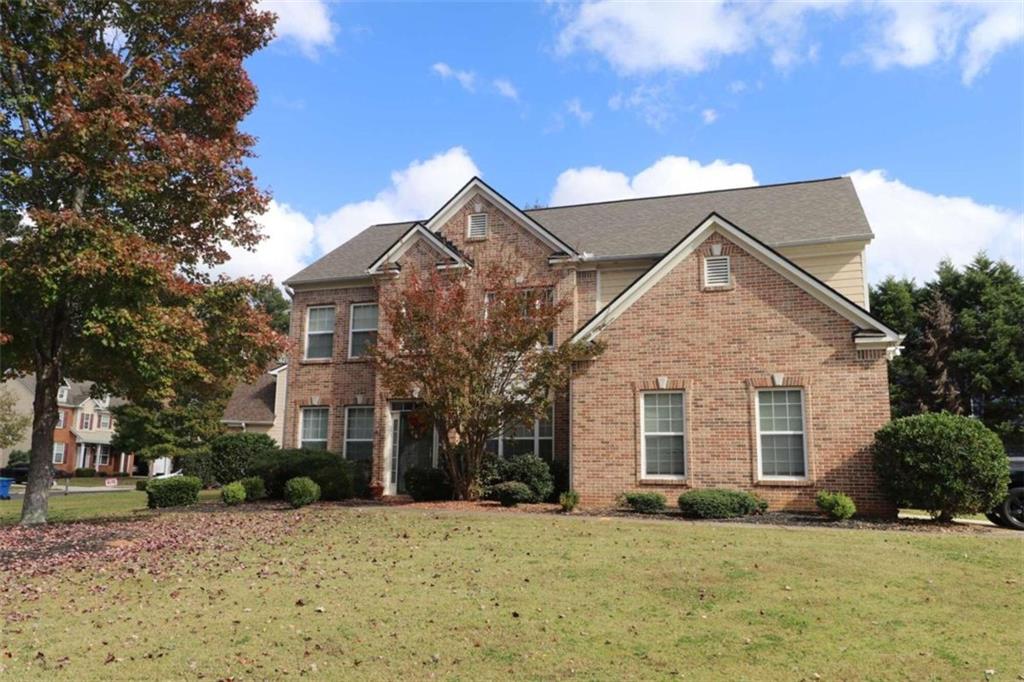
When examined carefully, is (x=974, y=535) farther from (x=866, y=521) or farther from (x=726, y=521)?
(x=726, y=521)

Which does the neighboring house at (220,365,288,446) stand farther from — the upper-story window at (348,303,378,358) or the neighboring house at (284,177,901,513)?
the neighboring house at (284,177,901,513)

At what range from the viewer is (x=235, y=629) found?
7.05 meters

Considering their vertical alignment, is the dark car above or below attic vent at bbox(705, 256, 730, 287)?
below

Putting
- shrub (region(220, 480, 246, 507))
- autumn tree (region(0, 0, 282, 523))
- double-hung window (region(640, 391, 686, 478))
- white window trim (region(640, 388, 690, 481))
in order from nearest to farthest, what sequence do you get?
autumn tree (region(0, 0, 282, 523)), white window trim (region(640, 388, 690, 481)), double-hung window (region(640, 391, 686, 478)), shrub (region(220, 480, 246, 507))

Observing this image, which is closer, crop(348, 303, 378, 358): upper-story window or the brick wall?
the brick wall

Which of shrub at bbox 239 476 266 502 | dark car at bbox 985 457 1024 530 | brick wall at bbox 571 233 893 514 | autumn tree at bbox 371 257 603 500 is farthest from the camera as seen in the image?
shrub at bbox 239 476 266 502

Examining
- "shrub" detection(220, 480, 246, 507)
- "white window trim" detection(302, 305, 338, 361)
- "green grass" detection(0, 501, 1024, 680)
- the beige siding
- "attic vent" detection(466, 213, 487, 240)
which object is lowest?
"green grass" detection(0, 501, 1024, 680)

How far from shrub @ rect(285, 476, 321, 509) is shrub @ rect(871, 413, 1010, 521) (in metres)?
12.4

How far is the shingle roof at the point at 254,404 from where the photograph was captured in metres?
37.0

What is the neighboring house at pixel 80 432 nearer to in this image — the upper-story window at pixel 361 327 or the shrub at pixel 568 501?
the upper-story window at pixel 361 327

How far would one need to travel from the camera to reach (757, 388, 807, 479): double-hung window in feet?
→ 51.9

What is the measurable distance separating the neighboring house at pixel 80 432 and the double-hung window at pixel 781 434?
54.9 metres

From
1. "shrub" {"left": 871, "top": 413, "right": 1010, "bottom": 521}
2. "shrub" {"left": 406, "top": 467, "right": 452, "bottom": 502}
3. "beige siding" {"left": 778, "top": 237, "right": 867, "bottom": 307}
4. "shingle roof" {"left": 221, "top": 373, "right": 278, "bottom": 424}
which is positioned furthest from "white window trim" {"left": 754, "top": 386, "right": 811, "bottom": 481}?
"shingle roof" {"left": 221, "top": 373, "right": 278, "bottom": 424}

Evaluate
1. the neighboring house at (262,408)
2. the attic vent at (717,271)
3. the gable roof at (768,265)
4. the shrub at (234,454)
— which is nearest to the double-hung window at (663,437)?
the gable roof at (768,265)
